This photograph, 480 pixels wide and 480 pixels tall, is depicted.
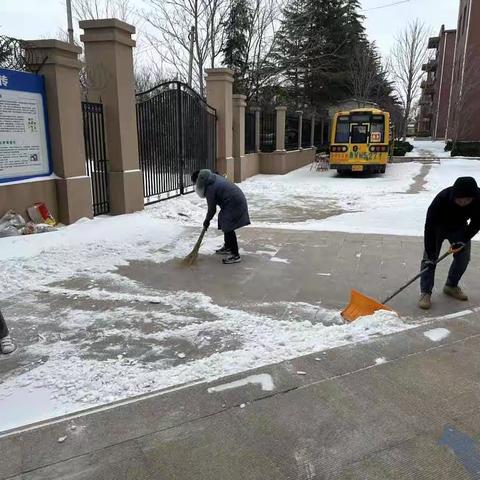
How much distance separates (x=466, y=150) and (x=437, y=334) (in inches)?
1218

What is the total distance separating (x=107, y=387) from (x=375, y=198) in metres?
10.6

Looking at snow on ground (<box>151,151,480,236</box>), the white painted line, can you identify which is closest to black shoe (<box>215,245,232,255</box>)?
snow on ground (<box>151,151,480,236</box>)

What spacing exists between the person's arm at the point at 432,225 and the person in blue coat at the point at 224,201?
2436mm

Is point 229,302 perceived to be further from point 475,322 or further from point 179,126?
point 179,126

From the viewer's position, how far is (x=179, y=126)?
38.1ft

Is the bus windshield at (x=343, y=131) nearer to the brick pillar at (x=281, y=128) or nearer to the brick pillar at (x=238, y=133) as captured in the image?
the brick pillar at (x=281, y=128)

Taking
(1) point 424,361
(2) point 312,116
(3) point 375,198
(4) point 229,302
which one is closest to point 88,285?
(4) point 229,302

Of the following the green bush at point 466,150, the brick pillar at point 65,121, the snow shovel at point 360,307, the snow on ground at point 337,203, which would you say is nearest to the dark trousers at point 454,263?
the snow shovel at point 360,307

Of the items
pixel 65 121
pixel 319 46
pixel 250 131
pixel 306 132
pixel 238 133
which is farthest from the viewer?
pixel 319 46

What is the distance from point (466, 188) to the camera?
14.1ft

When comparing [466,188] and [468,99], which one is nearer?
[466,188]

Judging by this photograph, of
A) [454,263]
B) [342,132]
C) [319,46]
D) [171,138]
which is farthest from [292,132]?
[454,263]

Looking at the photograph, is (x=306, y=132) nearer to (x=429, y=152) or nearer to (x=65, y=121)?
(x=429, y=152)

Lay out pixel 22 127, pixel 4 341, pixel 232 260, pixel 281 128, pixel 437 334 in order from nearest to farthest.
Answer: pixel 4 341 → pixel 437 334 → pixel 232 260 → pixel 22 127 → pixel 281 128
